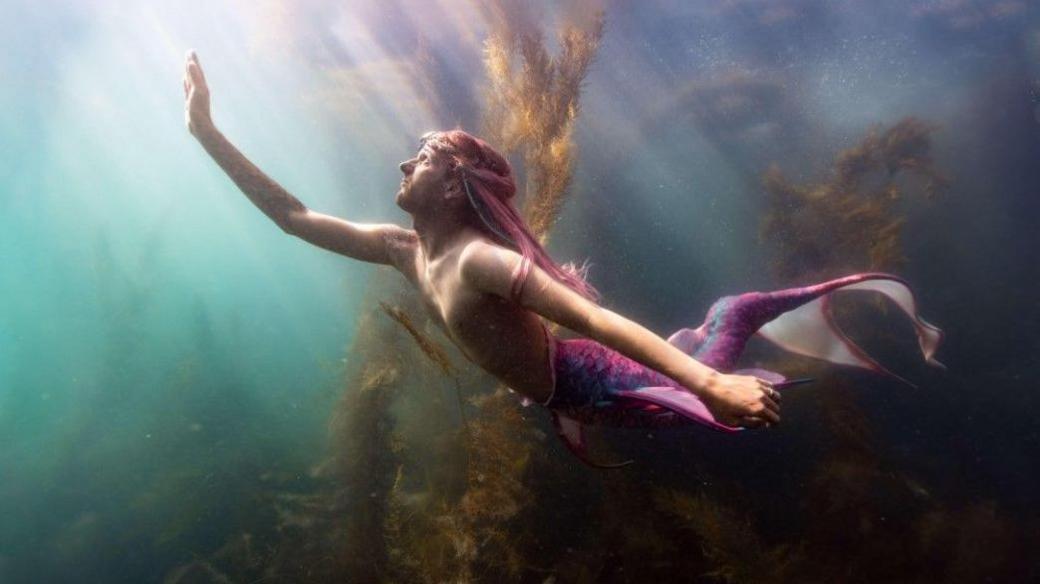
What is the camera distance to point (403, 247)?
2.82 meters

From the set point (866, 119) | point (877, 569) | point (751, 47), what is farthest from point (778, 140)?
point (877, 569)

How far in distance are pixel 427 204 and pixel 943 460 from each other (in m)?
12.9

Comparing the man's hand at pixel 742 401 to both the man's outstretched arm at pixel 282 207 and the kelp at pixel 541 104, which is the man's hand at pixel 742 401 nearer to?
the man's outstretched arm at pixel 282 207

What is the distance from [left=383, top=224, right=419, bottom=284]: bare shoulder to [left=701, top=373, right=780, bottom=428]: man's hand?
1.73 metres

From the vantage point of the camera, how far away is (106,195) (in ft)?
205

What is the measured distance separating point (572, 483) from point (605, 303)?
3.39 meters

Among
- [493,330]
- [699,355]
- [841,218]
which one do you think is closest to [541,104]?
[699,355]

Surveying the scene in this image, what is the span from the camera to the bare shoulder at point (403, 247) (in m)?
2.79

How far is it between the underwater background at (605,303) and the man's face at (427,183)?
188cm

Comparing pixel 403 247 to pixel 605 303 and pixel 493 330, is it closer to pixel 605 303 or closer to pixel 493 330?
pixel 493 330

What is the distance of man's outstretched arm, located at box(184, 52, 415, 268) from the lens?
2.89 m

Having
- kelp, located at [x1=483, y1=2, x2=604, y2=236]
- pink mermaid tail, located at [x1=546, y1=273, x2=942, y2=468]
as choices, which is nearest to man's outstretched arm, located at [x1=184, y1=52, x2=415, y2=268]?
pink mermaid tail, located at [x1=546, y1=273, x2=942, y2=468]

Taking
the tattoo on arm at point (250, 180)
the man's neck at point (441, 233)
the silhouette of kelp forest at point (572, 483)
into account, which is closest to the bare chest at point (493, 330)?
the man's neck at point (441, 233)

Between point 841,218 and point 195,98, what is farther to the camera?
point 841,218
